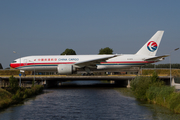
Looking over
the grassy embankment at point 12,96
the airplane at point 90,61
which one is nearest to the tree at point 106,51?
the airplane at point 90,61

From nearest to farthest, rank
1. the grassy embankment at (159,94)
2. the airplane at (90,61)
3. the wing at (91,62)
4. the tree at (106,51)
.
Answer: the grassy embankment at (159,94) → the wing at (91,62) → the airplane at (90,61) → the tree at (106,51)

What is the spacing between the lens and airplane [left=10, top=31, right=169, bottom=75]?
5294 cm

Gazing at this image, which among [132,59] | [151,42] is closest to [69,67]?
[132,59]

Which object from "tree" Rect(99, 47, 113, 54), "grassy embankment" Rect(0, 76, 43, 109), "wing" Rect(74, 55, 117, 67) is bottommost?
"grassy embankment" Rect(0, 76, 43, 109)

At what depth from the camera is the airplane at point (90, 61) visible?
52.9m

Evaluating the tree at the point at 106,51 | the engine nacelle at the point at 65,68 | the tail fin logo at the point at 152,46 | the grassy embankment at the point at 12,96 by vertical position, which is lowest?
the grassy embankment at the point at 12,96

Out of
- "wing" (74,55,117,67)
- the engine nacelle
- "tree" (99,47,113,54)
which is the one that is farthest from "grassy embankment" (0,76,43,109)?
"tree" (99,47,113,54)

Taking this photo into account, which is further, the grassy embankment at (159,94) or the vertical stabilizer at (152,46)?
the vertical stabilizer at (152,46)

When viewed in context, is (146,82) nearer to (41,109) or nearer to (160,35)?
(41,109)

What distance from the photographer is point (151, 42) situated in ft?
193

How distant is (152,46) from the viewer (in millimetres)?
58438

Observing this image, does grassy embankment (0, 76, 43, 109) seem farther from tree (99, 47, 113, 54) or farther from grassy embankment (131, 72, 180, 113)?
tree (99, 47, 113, 54)

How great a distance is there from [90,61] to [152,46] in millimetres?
17919

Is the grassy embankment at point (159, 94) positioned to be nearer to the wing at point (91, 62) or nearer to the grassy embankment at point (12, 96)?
the wing at point (91, 62)
